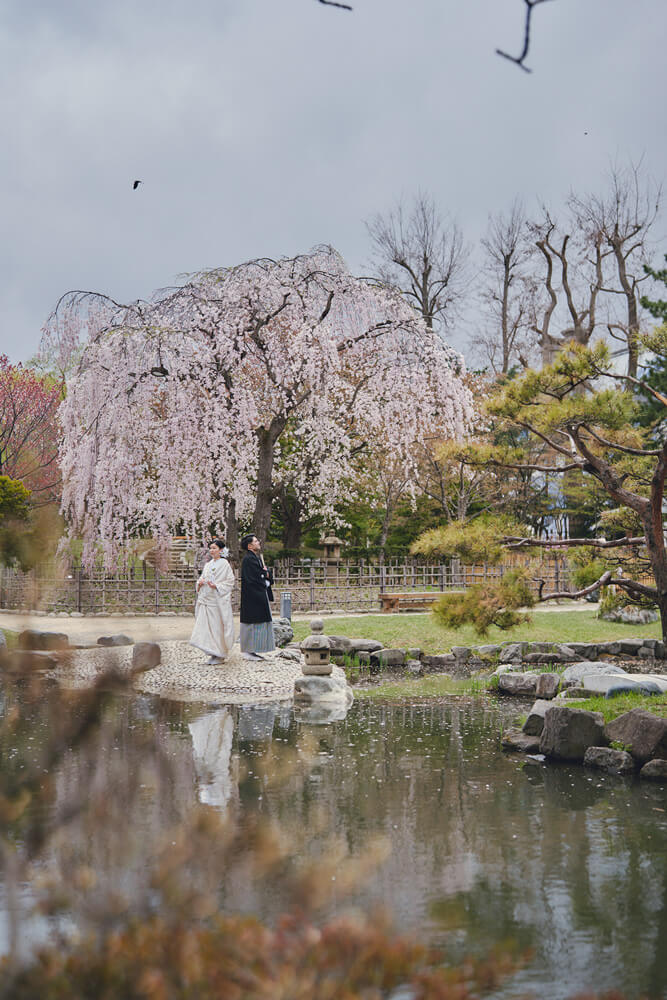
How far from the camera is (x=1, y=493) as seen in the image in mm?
14953

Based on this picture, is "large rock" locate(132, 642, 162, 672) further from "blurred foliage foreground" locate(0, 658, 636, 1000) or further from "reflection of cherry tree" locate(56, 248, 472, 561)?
"reflection of cherry tree" locate(56, 248, 472, 561)

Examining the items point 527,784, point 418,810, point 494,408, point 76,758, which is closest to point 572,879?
point 418,810

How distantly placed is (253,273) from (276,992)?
14.0 meters

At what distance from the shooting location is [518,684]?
1039cm

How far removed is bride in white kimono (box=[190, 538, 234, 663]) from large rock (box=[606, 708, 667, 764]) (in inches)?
233

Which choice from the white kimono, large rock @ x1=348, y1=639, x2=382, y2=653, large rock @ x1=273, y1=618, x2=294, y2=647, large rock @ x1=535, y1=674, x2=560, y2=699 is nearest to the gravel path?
the white kimono

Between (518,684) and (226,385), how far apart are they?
7.35m

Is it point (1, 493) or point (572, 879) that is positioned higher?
point (1, 493)

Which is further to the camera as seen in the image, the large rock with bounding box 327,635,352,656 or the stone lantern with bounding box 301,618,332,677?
the large rock with bounding box 327,635,352,656

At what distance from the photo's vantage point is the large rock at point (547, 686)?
999cm

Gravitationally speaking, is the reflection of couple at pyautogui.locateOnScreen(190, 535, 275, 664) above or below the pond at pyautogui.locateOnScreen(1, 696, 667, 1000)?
above

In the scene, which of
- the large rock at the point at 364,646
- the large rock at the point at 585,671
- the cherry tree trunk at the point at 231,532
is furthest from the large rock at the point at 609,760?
the cherry tree trunk at the point at 231,532

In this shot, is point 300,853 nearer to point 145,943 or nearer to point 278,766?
point 278,766

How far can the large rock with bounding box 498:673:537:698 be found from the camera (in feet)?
33.9
